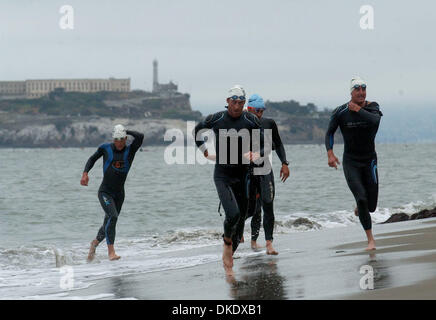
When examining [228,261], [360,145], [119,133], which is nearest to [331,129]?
[360,145]

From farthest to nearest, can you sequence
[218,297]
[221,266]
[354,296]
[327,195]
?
[327,195]
[221,266]
[218,297]
[354,296]

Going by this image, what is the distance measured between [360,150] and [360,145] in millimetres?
62

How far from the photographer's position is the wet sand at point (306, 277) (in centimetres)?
646

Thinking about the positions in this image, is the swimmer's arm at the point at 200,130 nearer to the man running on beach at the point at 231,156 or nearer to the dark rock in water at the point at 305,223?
the man running on beach at the point at 231,156

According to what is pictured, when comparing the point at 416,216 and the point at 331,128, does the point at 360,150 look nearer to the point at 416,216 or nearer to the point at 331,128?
the point at 331,128

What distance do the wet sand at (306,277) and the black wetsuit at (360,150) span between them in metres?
0.69

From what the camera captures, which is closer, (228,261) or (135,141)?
(228,261)

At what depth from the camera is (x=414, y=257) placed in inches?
318

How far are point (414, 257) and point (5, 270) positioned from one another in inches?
235

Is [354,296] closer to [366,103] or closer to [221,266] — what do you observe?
[221,266]

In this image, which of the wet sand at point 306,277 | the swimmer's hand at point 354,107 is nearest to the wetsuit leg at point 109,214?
the wet sand at point 306,277

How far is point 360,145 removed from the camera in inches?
370

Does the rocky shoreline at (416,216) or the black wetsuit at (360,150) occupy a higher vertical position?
the black wetsuit at (360,150)
